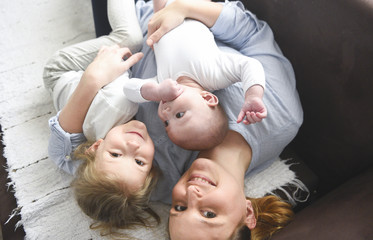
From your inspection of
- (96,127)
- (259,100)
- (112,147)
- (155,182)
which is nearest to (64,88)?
(96,127)

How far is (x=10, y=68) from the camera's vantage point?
1.30 m

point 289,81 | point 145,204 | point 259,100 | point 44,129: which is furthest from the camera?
point 44,129

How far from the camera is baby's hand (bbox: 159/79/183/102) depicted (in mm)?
893

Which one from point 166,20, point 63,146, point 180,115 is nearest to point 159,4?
point 166,20

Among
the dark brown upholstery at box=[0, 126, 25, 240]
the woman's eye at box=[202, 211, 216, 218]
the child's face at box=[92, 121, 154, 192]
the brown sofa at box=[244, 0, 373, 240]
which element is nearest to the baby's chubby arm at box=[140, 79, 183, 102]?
the child's face at box=[92, 121, 154, 192]

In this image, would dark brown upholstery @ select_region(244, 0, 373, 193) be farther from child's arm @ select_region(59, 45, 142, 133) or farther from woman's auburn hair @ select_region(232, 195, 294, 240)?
child's arm @ select_region(59, 45, 142, 133)

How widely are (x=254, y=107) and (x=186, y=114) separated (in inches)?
7.1

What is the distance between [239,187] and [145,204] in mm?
281

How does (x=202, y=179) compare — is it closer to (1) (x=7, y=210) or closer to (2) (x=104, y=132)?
(2) (x=104, y=132)

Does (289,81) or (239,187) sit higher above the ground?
(289,81)

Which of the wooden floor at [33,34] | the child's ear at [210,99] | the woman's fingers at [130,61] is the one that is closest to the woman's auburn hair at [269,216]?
the child's ear at [210,99]

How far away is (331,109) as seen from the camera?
38.3 inches

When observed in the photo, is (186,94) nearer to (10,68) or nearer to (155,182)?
(155,182)

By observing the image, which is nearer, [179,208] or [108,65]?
[179,208]
